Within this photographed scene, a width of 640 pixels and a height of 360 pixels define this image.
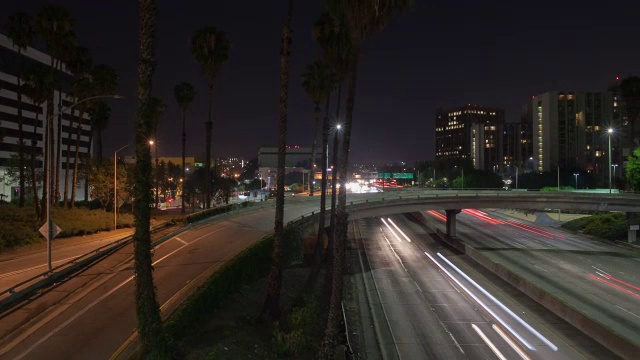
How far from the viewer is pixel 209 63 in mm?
43344

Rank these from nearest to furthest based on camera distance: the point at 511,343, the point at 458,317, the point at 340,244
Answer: the point at 340,244
the point at 511,343
the point at 458,317

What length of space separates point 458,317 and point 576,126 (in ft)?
510

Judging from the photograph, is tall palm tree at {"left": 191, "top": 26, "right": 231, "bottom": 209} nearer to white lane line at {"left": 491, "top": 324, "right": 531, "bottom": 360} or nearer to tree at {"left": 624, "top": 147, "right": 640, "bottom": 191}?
white lane line at {"left": 491, "top": 324, "right": 531, "bottom": 360}

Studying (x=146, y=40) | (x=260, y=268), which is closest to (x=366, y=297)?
(x=260, y=268)

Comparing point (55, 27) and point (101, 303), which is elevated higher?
point (55, 27)

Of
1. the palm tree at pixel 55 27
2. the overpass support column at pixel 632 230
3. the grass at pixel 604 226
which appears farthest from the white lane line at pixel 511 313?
the palm tree at pixel 55 27

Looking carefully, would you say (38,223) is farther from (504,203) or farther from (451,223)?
(504,203)

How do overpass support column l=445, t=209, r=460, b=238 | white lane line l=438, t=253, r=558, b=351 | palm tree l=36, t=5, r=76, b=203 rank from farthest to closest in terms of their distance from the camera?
overpass support column l=445, t=209, r=460, b=238 < palm tree l=36, t=5, r=76, b=203 < white lane line l=438, t=253, r=558, b=351

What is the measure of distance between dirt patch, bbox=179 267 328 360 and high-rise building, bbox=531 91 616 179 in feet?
507

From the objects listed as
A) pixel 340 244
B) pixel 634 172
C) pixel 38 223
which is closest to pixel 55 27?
pixel 38 223

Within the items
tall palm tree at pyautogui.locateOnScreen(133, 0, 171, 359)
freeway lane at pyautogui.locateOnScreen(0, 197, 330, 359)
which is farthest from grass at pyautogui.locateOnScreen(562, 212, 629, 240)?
tall palm tree at pyautogui.locateOnScreen(133, 0, 171, 359)

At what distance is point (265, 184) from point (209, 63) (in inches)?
5101

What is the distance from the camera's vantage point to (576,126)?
6324 inches

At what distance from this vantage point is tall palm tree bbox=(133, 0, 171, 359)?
1252cm
